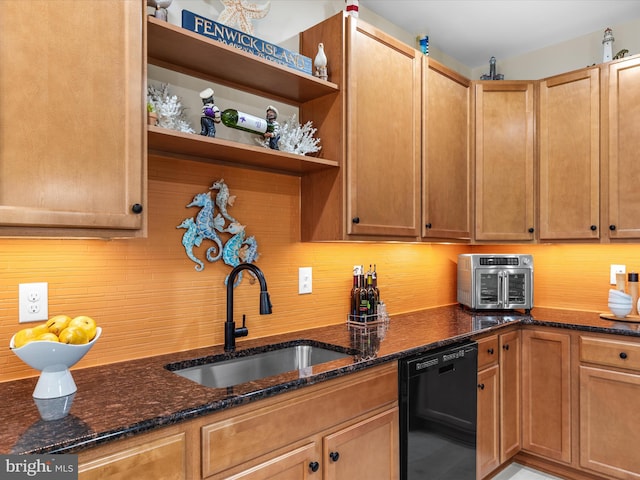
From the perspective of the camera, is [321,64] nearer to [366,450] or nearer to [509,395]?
[366,450]

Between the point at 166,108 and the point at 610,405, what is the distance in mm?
2588

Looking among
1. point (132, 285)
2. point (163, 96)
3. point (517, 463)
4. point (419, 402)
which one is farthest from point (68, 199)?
point (517, 463)

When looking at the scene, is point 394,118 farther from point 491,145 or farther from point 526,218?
point 526,218

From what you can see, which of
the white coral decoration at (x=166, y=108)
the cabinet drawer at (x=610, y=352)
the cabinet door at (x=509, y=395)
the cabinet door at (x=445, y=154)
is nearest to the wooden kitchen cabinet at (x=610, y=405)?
the cabinet drawer at (x=610, y=352)

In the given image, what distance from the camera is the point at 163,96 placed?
64.7 inches

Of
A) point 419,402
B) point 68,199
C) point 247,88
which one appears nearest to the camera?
point 68,199

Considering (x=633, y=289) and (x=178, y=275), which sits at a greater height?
(x=178, y=275)

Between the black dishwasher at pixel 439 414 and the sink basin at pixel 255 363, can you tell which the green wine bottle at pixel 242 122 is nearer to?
the sink basin at pixel 255 363

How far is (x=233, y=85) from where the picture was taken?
6.40 feet

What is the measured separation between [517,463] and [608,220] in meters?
1.58

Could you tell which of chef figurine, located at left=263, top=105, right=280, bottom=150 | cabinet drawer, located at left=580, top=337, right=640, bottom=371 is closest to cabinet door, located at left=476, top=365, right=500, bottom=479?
cabinet drawer, located at left=580, top=337, right=640, bottom=371

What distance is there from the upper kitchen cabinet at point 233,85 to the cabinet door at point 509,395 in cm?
146

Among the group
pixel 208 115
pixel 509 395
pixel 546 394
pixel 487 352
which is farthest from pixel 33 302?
pixel 546 394

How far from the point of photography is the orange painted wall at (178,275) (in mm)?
1459
